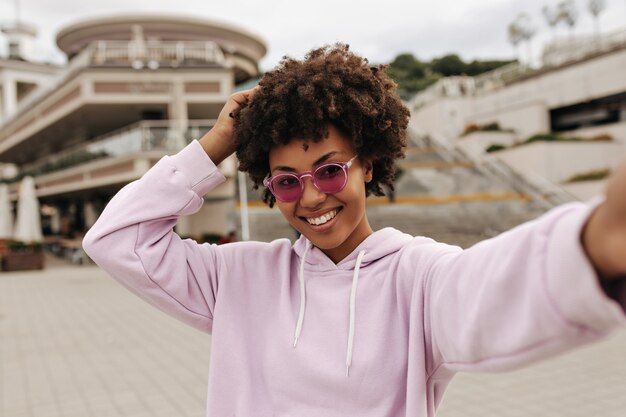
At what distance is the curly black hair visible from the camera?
4.98 ft

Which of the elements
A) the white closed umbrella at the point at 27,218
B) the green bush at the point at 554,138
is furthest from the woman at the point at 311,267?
the green bush at the point at 554,138

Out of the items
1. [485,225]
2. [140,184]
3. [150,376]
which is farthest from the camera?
[485,225]

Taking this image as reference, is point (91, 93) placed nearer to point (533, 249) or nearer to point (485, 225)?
point (485, 225)

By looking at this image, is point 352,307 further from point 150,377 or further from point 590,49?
point 590,49

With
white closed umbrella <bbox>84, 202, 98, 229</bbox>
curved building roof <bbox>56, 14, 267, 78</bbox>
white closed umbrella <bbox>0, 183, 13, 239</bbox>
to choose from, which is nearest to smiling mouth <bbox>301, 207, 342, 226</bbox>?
white closed umbrella <bbox>0, 183, 13, 239</bbox>

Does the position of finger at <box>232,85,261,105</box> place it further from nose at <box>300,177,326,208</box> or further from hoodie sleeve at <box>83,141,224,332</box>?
nose at <box>300,177,326,208</box>

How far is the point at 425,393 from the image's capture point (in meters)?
1.35

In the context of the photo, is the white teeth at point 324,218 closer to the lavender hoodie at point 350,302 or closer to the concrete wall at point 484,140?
the lavender hoodie at point 350,302

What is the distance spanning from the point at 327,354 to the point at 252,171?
0.61 metres

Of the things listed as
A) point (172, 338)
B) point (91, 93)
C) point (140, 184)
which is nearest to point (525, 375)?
point (172, 338)

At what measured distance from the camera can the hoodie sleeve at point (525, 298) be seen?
82 cm

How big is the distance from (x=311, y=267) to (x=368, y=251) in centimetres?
17

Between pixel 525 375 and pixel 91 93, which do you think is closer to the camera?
pixel 525 375

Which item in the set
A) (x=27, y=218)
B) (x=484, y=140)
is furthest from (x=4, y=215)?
(x=484, y=140)
